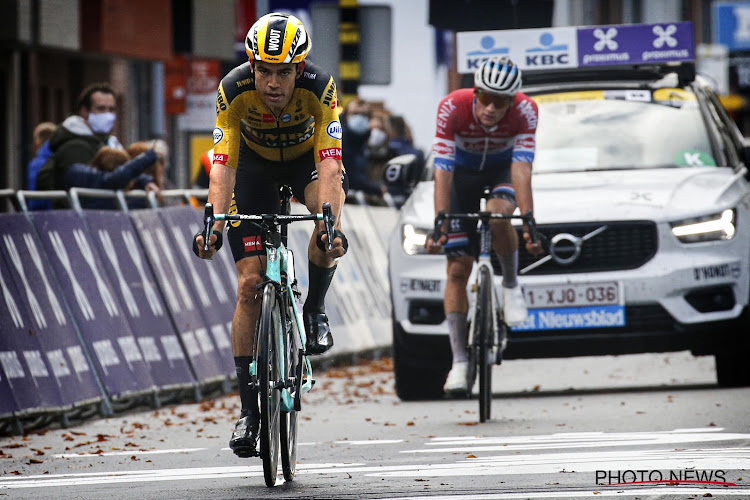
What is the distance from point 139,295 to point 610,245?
3272 millimetres

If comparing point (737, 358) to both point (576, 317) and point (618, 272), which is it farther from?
point (576, 317)

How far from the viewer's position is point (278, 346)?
8453 millimetres

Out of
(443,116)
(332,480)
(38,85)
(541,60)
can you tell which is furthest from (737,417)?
(38,85)

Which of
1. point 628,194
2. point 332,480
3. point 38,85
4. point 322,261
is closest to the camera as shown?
Answer: point 332,480

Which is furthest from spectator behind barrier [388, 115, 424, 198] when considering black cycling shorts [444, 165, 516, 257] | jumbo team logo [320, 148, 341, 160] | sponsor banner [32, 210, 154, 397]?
jumbo team logo [320, 148, 341, 160]

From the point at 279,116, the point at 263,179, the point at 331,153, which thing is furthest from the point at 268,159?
the point at 331,153

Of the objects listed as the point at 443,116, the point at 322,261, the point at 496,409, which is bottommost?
the point at 496,409

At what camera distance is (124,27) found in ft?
88.4

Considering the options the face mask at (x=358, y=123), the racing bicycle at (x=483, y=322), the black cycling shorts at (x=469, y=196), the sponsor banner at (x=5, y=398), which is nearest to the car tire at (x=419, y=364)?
the black cycling shorts at (x=469, y=196)

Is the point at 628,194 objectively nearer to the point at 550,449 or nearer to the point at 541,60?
the point at 541,60

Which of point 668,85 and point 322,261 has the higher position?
point 668,85

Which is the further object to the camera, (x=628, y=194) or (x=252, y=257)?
(x=628, y=194)

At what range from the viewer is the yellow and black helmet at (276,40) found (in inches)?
335

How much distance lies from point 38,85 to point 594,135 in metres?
14.0
